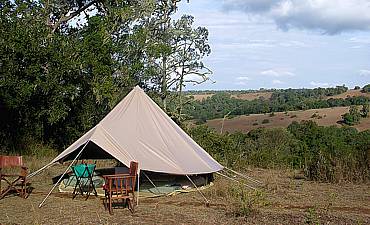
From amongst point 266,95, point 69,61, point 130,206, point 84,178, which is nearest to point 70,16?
point 69,61

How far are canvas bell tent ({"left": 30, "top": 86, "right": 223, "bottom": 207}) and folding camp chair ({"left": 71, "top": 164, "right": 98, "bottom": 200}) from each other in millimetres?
266

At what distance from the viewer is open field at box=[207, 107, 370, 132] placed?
1307 inches

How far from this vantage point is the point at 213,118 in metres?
Result: 33.6

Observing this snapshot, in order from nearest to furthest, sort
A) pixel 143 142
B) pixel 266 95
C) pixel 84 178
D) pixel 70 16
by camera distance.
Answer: pixel 84 178
pixel 143 142
pixel 70 16
pixel 266 95

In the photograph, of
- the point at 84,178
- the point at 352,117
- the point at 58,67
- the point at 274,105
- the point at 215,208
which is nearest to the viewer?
the point at 215,208

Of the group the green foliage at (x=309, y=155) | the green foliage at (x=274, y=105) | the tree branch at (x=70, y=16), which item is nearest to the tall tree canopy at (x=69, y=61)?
the tree branch at (x=70, y=16)

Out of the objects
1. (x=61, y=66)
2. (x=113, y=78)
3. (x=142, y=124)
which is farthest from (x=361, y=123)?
(x=142, y=124)

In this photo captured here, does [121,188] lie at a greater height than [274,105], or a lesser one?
lesser

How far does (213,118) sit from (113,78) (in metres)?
17.1

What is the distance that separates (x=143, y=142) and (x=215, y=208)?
2.29m

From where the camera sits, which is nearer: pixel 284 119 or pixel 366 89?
pixel 284 119

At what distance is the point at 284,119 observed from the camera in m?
35.8

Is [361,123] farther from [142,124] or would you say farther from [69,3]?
[142,124]

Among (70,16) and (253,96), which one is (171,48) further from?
(253,96)
